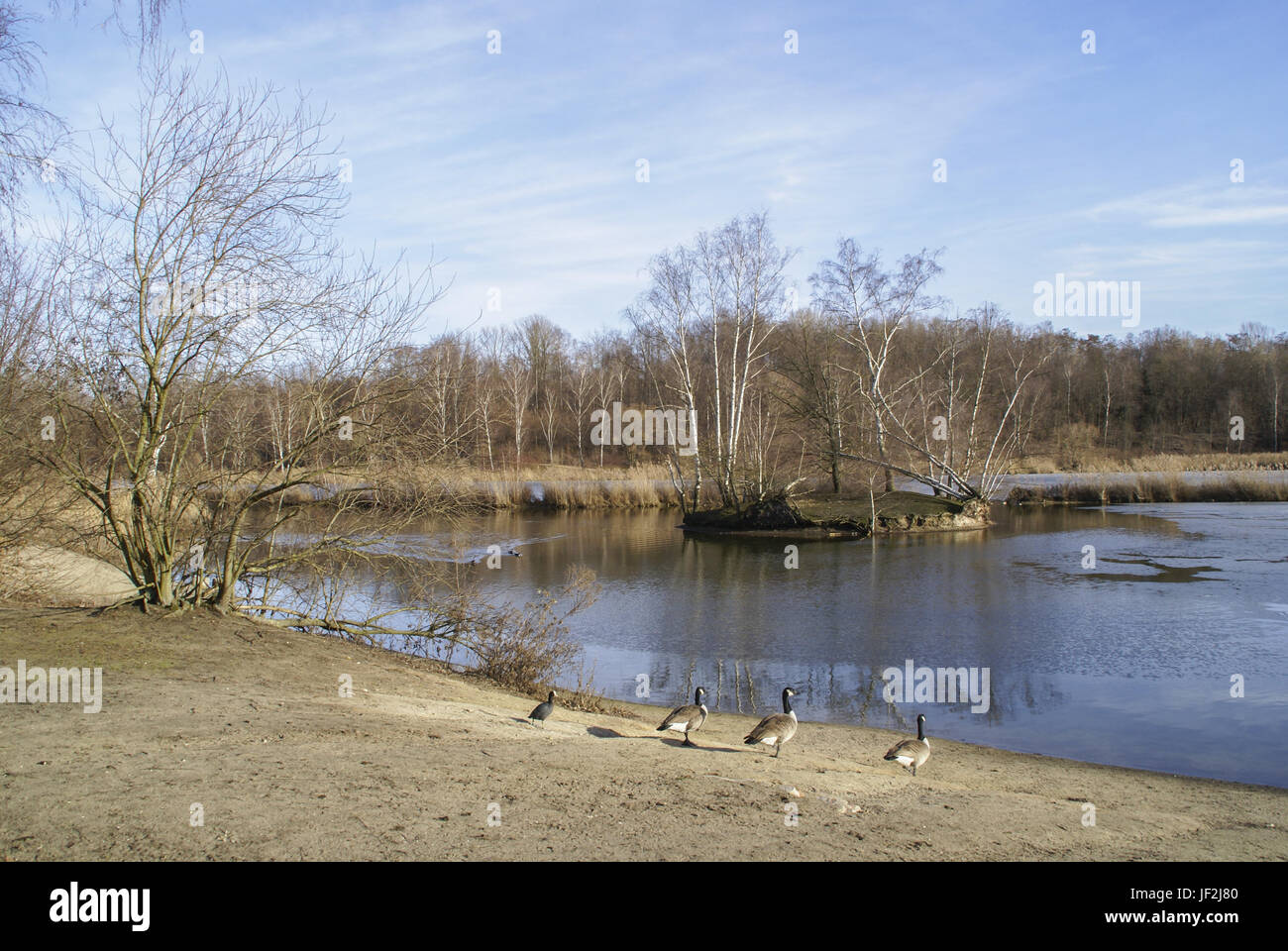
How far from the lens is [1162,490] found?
4419 cm

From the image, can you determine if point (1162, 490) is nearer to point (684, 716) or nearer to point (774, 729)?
point (774, 729)

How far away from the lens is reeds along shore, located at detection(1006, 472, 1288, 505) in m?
43.0

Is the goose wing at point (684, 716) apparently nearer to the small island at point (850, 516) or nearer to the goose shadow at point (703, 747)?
the goose shadow at point (703, 747)

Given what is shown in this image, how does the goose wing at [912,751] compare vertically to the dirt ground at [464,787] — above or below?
below

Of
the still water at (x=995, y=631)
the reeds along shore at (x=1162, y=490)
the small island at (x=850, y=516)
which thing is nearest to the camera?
the still water at (x=995, y=631)

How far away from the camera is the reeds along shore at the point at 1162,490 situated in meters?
43.0

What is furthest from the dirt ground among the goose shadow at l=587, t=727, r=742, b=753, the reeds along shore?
the reeds along shore

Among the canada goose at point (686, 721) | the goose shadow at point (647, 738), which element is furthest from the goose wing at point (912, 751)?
the canada goose at point (686, 721)

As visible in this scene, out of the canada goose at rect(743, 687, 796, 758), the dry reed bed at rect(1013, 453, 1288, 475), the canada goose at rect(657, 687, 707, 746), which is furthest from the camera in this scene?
the dry reed bed at rect(1013, 453, 1288, 475)

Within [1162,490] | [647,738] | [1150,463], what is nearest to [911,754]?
[647,738]

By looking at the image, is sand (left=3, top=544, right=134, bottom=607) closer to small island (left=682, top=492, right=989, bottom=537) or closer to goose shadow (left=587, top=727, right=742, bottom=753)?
goose shadow (left=587, top=727, right=742, bottom=753)

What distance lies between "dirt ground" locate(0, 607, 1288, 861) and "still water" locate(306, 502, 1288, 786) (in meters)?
1.78

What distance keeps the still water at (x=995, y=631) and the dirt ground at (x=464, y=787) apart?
1.78 meters
